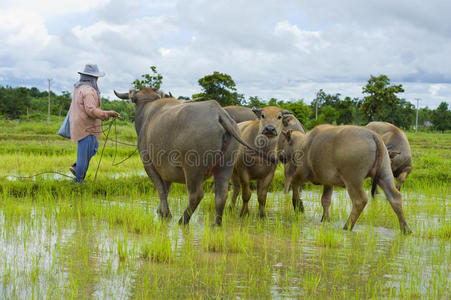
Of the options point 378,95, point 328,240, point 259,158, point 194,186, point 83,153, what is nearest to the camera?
point 328,240

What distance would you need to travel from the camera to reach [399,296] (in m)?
3.01

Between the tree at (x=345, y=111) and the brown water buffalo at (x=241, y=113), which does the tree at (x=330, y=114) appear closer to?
the tree at (x=345, y=111)

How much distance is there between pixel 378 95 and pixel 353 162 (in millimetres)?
33825

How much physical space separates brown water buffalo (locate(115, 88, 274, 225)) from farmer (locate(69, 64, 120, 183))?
171 centimetres

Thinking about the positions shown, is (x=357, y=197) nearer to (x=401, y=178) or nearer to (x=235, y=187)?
(x=235, y=187)

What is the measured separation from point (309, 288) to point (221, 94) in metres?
25.8

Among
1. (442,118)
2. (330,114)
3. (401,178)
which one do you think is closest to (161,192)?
(401,178)

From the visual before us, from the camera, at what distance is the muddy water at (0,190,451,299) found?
3023 mm

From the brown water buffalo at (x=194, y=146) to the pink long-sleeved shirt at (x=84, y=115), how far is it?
160 cm

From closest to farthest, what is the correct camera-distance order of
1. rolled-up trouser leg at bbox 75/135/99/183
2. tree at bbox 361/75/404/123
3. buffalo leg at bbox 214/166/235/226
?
buffalo leg at bbox 214/166/235/226
rolled-up trouser leg at bbox 75/135/99/183
tree at bbox 361/75/404/123

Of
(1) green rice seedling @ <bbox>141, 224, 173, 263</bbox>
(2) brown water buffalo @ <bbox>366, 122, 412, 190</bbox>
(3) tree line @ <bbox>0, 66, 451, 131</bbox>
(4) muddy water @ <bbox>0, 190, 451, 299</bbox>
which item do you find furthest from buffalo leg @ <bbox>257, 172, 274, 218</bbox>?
(3) tree line @ <bbox>0, 66, 451, 131</bbox>

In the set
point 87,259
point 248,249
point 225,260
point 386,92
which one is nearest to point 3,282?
point 87,259

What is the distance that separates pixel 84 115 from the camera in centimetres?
654

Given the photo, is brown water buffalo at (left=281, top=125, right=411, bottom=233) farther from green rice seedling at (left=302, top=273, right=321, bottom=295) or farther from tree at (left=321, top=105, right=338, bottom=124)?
tree at (left=321, top=105, right=338, bottom=124)
